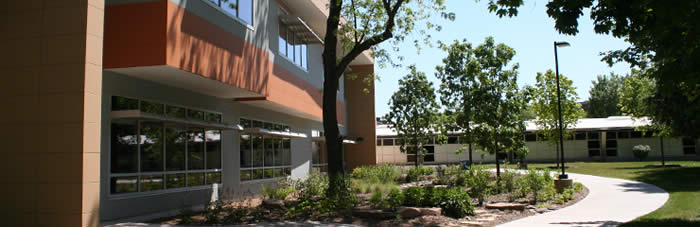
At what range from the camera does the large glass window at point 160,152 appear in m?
12.1

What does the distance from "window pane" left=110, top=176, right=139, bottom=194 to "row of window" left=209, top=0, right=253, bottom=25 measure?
5.01 m

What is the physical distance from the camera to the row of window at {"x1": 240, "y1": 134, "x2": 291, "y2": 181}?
742 inches

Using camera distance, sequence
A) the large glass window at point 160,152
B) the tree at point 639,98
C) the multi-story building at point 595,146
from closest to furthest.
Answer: the large glass window at point 160,152 < the tree at point 639,98 < the multi-story building at point 595,146

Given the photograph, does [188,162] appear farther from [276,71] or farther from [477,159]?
[477,159]

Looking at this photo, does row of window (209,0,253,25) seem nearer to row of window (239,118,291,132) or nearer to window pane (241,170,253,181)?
row of window (239,118,291,132)

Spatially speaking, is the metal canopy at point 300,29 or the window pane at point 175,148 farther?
the metal canopy at point 300,29

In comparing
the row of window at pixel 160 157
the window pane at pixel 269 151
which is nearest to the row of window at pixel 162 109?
the row of window at pixel 160 157

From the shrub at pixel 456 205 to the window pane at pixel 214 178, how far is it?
302 inches

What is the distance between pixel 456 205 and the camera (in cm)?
1210

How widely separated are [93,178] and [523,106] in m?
16.8

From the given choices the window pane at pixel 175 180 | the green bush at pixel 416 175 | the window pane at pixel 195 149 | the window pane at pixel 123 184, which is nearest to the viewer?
the window pane at pixel 123 184

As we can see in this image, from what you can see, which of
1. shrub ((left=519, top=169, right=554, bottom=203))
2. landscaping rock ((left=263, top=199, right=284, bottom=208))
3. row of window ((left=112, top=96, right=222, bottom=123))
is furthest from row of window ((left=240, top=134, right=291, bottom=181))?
shrub ((left=519, top=169, right=554, bottom=203))

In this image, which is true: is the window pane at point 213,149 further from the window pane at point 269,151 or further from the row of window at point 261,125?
the window pane at point 269,151

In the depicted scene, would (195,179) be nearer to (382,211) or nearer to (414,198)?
(382,211)
